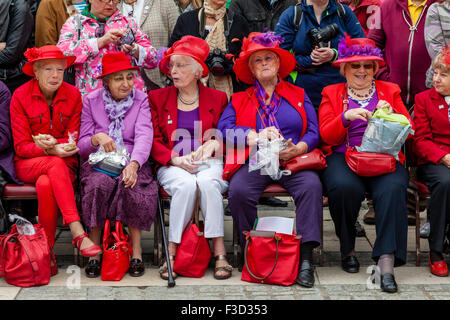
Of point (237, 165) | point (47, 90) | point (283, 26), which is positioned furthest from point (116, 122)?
point (283, 26)

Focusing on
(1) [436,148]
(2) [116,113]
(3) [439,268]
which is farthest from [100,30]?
(3) [439,268]

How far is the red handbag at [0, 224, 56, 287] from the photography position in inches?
176

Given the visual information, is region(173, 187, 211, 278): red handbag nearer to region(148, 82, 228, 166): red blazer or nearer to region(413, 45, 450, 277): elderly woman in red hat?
region(148, 82, 228, 166): red blazer

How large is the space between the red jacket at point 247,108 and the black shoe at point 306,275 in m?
0.92

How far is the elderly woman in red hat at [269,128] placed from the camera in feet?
15.5

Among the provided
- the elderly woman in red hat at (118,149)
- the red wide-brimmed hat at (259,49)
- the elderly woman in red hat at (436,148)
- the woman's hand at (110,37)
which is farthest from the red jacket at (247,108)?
the woman's hand at (110,37)

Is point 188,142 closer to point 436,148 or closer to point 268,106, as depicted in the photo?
point 268,106

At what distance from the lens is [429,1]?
17.9 ft

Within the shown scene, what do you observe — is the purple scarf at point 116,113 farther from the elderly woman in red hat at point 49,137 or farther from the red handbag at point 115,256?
the red handbag at point 115,256

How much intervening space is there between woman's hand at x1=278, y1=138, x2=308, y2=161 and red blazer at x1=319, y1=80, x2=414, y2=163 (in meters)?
0.23

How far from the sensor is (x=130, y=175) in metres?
4.79

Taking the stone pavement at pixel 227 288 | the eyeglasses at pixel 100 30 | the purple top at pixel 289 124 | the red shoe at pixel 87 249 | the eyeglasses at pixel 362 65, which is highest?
the eyeglasses at pixel 100 30

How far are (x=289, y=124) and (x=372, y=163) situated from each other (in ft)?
2.53

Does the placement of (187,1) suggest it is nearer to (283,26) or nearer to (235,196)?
(283,26)
